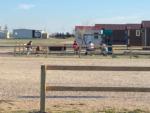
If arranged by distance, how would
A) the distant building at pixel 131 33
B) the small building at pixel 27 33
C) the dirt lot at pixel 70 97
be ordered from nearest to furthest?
the dirt lot at pixel 70 97
the distant building at pixel 131 33
the small building at pixel 27 33

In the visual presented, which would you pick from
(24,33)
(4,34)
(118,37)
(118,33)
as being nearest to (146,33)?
(118,33)

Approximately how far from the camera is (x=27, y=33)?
16675 cm

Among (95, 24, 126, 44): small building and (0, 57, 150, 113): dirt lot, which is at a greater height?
(95, 24, 126, 44): small building

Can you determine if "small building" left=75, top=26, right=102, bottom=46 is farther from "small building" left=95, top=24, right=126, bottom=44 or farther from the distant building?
"small building" left=95, top=24, right=126, bottom=44

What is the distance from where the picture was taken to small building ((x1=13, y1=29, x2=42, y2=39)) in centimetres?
16007

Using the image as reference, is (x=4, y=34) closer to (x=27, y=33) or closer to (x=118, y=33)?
(x=27, y=33)

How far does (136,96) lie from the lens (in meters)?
16.2

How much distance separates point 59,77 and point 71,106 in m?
9.11

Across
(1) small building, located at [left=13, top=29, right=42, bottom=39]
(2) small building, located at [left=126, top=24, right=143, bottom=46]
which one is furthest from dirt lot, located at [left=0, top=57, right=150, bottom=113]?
(1) small building, located at [left=13, top=29, right=42, bottom=39]

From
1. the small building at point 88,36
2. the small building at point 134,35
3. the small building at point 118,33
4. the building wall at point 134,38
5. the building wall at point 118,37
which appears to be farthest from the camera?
the building wall at point 118,37

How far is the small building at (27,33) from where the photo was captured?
16007cm

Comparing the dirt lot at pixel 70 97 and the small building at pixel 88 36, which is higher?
the small building at pixel 88 36

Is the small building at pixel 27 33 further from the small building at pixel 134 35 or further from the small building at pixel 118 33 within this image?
the small building at pixel 134 35

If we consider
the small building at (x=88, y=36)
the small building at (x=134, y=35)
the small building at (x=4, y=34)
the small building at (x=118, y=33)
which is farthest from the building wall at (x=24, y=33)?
the small building at (x=88, y=36)
